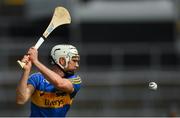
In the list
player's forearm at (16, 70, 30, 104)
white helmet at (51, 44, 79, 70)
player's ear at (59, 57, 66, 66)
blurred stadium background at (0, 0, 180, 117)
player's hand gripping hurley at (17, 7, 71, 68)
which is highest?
player's hand gripping hurley at (17, 7, 71, 68)

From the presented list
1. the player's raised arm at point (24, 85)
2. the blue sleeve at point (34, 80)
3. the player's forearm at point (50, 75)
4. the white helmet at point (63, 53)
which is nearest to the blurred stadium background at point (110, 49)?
the white helmet at point (63, 53)

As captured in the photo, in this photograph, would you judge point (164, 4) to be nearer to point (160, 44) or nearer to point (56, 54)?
point (160, 44)

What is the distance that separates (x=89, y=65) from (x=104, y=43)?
1.69 m

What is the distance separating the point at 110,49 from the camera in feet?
79.2

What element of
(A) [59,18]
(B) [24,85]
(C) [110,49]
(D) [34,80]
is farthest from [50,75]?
(C) [110,49]

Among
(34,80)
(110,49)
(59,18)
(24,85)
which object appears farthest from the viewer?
(110,49)

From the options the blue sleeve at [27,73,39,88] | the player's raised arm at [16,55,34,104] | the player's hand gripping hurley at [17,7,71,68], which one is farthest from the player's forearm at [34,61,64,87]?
the player's hand gripping hurley at [17,7,71,68]

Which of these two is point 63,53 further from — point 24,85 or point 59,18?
point 24,85

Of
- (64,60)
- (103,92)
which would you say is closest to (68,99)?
(64,60)

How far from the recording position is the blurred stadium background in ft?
74.1

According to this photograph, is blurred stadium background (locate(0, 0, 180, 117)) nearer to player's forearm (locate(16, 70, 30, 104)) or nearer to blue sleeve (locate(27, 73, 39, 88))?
blue sleeve (locate(27, 73, 39, 88))

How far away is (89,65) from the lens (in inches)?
977

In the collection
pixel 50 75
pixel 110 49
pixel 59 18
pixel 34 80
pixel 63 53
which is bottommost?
pixel 110 49

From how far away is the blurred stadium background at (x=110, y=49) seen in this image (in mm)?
22594
